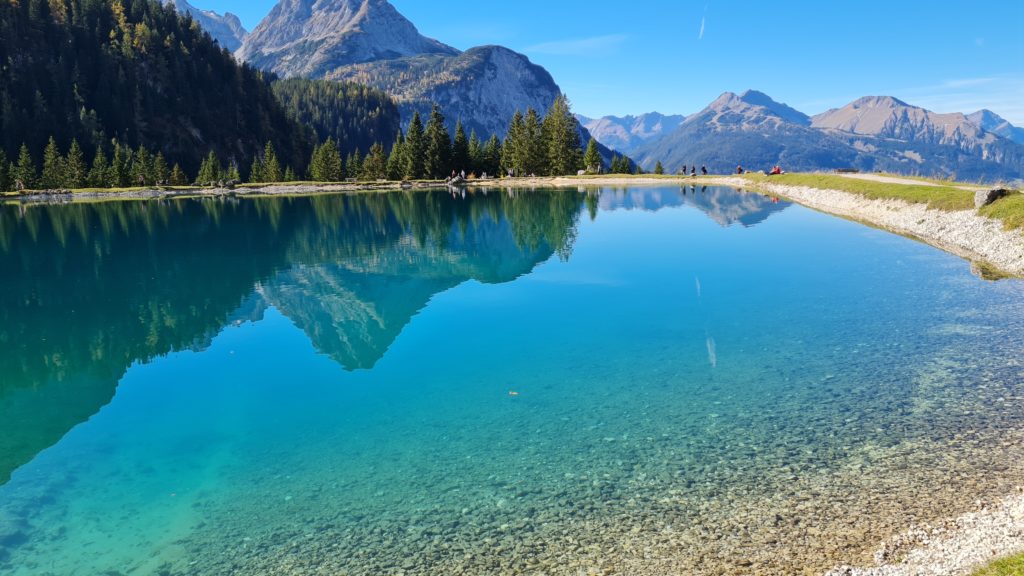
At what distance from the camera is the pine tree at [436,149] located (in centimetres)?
13025

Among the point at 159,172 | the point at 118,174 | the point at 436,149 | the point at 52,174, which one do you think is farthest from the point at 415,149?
the point at 52,174

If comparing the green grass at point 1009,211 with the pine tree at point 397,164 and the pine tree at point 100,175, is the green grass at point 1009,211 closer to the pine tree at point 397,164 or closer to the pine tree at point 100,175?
the pine tree at point 397,164

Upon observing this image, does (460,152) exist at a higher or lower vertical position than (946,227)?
higher

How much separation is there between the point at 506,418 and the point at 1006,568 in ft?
32.3

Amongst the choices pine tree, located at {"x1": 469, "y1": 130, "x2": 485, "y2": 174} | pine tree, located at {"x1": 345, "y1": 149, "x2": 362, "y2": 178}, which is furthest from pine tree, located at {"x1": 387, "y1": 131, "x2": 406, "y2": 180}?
pine tree, located at {"x1": 469, "y1": 130, "x2": 485, "y2": 174}

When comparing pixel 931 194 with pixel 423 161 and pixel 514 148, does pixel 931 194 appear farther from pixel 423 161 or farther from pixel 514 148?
pixel 423 161

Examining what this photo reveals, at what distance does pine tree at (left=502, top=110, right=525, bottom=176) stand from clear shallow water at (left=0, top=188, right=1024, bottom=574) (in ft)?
340

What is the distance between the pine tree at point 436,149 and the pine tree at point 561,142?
23.0 m

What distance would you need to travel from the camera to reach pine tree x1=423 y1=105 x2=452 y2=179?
5128 inches

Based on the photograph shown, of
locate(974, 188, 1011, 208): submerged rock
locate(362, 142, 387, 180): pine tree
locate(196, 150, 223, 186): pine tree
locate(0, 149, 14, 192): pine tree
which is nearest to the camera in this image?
locate(974, 188, 1011, 208): submerged rock

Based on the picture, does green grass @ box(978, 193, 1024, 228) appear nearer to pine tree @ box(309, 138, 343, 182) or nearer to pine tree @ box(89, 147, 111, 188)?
pine tree @ box(309, 138, 343, 182)

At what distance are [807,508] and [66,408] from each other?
19228 mm

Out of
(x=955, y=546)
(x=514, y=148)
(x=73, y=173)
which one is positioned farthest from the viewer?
(x=514, y=148)

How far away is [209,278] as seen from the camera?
35.9 meters
